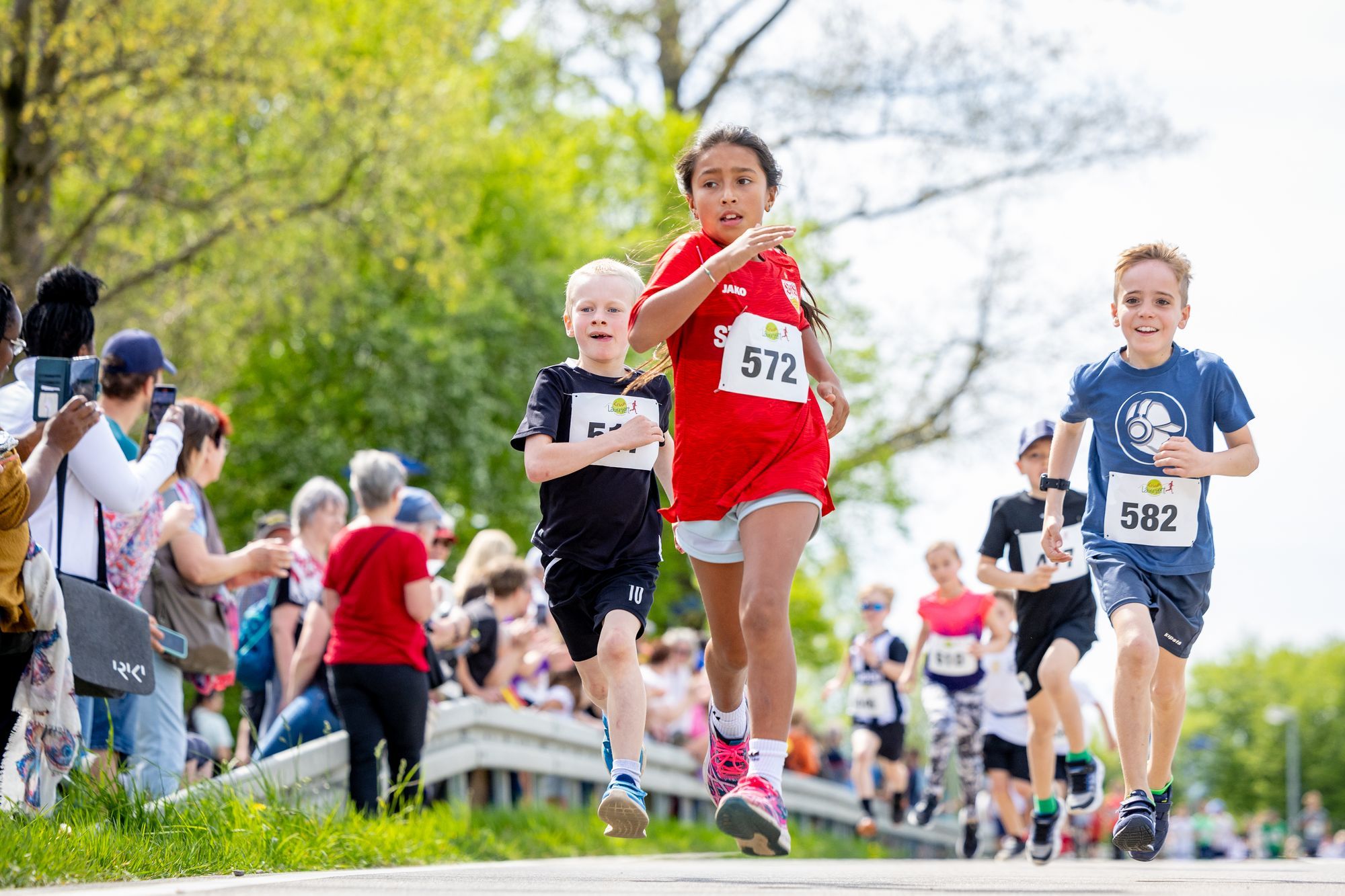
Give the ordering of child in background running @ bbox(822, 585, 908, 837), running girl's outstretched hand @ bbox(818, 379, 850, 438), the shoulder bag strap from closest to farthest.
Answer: running girl's outstretched hand @ bbox(818, 379, 850, 438), the shoulder bag strap, child in background running @ bbox(822, 585, 908, 837)

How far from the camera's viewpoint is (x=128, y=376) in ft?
22.6

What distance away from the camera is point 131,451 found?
6.92 m

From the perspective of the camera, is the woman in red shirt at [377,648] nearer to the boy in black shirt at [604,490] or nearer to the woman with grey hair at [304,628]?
the woman with grey hair at [304,628]

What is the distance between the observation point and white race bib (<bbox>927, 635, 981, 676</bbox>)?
1241 centimetres

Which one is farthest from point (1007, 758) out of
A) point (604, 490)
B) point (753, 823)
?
point (753, 823)

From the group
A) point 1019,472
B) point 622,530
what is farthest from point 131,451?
point 1019,472

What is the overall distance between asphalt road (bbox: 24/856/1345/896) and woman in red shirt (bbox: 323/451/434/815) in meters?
1.18

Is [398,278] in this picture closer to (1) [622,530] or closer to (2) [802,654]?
(2) [802,654]

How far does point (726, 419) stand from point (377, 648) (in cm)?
320

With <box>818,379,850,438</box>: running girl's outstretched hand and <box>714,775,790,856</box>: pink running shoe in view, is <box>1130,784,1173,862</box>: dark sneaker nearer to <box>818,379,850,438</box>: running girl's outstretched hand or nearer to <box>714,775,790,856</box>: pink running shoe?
<box>714,775,790,856</box>: pink running shoe

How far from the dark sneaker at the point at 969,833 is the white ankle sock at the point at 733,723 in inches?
291

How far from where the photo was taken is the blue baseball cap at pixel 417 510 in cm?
976

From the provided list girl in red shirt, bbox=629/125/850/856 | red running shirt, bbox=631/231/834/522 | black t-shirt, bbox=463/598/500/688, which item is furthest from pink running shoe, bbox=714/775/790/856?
black t-shirt, bbox=463/598/500/688

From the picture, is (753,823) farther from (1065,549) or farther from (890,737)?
(890,737)
